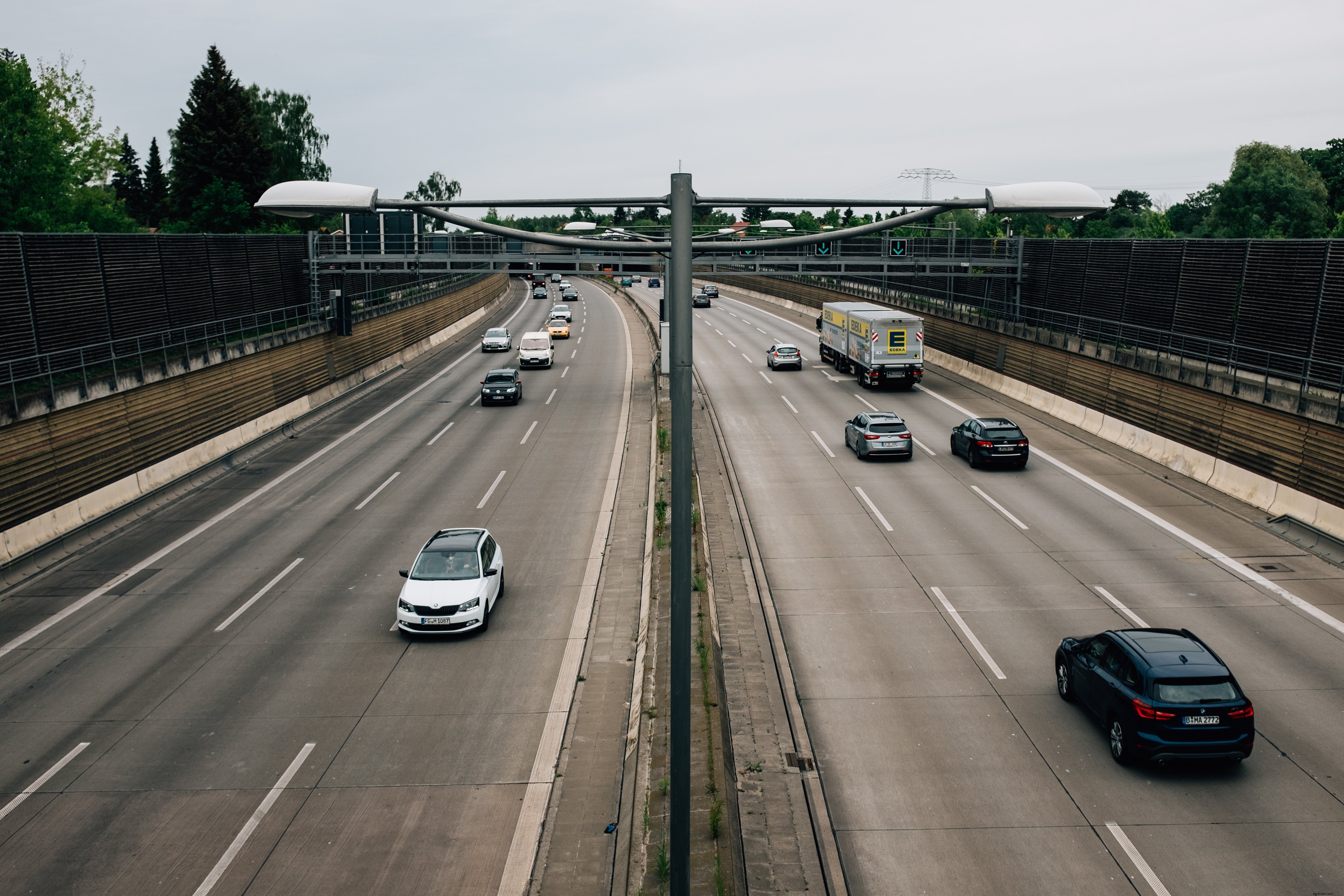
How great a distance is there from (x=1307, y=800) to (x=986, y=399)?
33.4m

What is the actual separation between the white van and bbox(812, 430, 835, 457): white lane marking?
23.2 metres

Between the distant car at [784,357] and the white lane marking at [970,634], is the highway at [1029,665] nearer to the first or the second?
the white lane marking at [970,634]

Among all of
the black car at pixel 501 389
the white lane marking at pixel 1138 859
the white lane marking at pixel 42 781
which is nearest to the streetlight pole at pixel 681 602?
the white lane marking at pixel 1138 859

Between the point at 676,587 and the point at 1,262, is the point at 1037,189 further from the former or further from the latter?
the point at 1,262

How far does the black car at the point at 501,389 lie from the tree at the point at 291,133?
6803 centimetres

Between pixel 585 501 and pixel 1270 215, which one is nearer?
pixel 585 501

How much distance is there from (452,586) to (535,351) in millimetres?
39306

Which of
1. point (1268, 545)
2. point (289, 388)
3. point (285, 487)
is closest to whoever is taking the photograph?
point (1268, 545)

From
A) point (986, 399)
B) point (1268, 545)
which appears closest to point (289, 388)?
point (986, 399)

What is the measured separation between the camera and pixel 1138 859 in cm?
1158

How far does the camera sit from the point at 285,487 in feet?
103

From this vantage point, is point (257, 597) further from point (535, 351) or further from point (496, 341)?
point (496, 341)

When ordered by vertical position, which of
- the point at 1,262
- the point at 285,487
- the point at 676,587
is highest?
the point at 1,262

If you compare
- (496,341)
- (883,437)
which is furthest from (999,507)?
(496,341)
